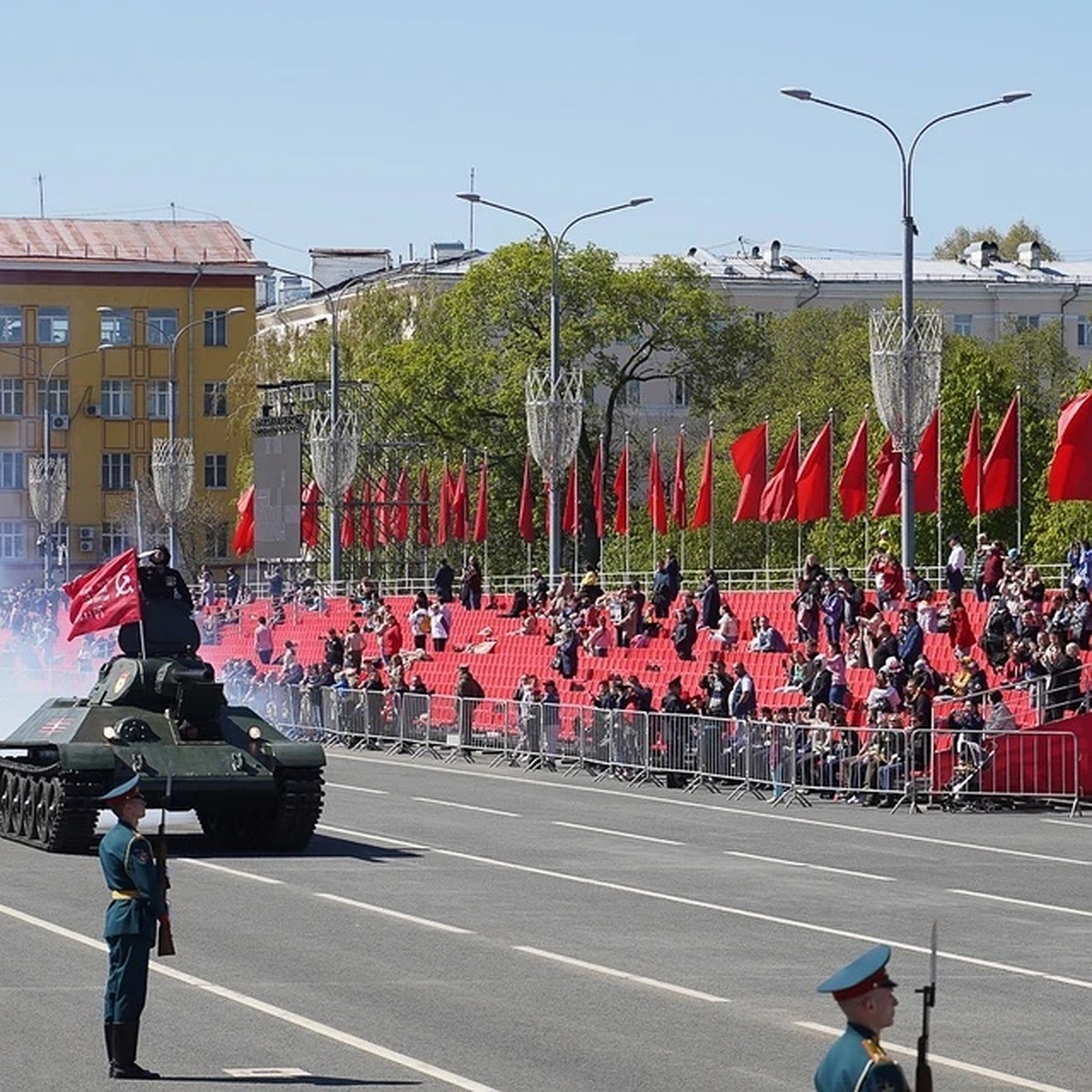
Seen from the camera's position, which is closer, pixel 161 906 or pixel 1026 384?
pixel 161 906

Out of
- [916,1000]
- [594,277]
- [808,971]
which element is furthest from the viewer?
[594,277]

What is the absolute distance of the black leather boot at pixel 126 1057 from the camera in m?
14.3

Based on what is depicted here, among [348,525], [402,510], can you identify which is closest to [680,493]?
[402,510]

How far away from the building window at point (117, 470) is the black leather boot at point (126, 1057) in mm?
102315

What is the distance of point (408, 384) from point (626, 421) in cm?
2065

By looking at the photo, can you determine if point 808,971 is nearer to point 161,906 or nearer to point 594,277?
point 161,906

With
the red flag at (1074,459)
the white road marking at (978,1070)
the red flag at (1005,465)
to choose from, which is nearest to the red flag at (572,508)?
the red flag at (1005,465)

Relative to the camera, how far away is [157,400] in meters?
116

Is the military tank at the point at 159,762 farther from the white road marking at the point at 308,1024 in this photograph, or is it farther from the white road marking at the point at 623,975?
the white road marking at the point at 623,975

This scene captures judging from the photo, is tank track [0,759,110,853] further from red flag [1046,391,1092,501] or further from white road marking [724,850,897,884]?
red flag [1046,391,1092,501]

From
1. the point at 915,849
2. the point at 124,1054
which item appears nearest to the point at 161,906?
the point at 124,1054

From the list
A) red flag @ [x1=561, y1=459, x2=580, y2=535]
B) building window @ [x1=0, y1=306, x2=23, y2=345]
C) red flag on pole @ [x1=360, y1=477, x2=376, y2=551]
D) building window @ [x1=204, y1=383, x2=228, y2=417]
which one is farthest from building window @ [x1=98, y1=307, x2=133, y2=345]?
red flag @ [x1=561, y1=459, x2=580, y2=535]

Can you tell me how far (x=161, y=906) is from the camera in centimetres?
1477

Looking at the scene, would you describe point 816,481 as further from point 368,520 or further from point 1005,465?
point 368,520
